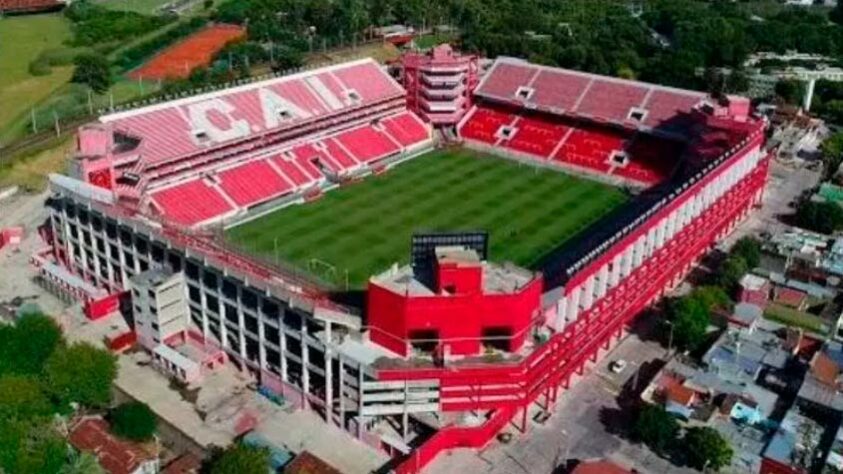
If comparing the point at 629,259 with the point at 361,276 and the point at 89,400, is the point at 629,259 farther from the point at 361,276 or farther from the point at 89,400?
the point at 89,400

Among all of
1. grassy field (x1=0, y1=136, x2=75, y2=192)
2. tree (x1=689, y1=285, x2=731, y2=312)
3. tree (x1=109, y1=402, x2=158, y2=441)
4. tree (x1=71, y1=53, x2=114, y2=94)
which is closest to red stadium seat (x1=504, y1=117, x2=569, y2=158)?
tree (x1=689, y1=285, x2=731, y2=312)

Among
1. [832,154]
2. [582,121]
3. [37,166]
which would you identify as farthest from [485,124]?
[37,166]

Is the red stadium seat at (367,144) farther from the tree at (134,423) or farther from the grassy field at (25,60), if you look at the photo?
the tree at (134,423)

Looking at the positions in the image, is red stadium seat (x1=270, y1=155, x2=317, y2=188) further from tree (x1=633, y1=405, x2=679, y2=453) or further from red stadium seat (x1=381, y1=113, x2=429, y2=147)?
tree (x1=633, y1=405, x2=679, y2=453)

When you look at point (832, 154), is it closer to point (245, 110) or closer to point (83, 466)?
point (245, 110)

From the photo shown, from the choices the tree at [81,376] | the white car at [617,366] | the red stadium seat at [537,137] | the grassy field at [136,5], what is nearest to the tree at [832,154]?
the red stadium seat at [537,137]
